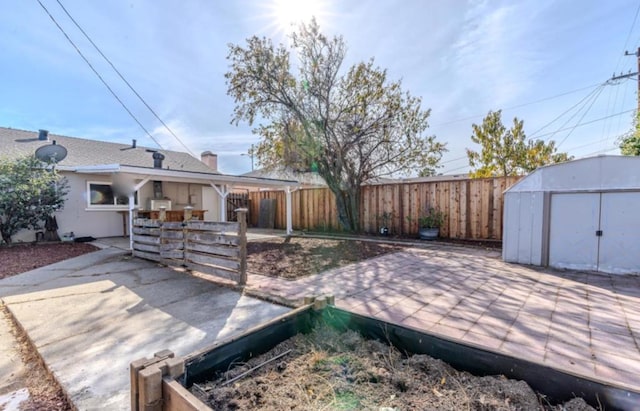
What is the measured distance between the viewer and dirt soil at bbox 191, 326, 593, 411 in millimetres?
1380

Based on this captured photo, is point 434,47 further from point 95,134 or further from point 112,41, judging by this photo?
point 95,134

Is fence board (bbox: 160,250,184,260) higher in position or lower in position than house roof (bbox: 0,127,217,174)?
lower

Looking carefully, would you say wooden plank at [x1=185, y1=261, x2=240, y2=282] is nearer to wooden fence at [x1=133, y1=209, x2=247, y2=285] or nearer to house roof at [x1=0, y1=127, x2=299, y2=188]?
wooden fence at [x1=133, y1=209, x2=247, y2=285]

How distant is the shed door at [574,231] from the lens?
5.02 m

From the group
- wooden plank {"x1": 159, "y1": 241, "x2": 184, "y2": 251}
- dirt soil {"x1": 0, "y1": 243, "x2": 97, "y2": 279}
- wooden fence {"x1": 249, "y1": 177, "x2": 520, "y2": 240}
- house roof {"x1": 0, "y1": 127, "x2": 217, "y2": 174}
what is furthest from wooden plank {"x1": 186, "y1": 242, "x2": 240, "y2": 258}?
house roof {"x1": 0, "y1": 127, "x2": 217, "y2": 174}

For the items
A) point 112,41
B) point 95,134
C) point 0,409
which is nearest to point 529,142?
point 112,41

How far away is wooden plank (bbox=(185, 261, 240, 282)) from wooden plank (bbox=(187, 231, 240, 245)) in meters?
0.41

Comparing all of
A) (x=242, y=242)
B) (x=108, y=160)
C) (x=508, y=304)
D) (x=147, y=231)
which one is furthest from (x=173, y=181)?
(x=508, y=304)

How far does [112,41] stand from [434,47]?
7907 mm

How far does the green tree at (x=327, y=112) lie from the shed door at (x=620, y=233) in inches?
211

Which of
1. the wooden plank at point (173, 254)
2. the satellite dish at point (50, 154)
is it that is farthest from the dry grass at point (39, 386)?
the satellite dish at point (50, 154)

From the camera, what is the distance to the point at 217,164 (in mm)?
16125

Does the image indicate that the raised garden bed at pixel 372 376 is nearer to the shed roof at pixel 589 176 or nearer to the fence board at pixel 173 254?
the fence board at pixel 173 254

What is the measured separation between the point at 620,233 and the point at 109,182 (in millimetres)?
13060
